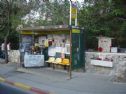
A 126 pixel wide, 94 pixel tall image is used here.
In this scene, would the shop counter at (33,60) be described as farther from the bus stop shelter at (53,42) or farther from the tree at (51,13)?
the tree at (51,13)

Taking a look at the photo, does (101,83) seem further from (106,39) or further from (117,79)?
(106,39)

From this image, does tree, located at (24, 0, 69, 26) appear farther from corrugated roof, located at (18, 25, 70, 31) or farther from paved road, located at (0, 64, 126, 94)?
paved road, located at (0, 64, 126, 94)

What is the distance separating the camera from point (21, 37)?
59.1ft

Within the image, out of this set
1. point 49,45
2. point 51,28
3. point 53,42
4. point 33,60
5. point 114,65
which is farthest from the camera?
point 49,45

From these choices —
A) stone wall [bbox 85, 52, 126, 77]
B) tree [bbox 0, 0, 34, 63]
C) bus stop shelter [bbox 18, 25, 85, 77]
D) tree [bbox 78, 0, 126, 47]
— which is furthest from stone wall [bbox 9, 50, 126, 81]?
tree [bbox 0, 0, 34, 63]

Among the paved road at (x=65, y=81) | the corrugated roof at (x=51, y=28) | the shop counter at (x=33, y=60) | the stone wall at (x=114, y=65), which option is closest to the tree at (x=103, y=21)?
the stone wall at (x=114, y=65)

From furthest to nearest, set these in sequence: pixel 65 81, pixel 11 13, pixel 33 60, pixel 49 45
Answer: pixel 11 13 → pixel 49 45 → pixel 33 60 → pixel 65 81

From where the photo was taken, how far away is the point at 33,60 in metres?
16.9

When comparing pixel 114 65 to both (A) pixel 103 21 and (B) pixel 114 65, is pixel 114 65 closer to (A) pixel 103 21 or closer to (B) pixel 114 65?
(B) pixel 114 65

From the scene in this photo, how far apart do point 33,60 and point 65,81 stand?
4065mm

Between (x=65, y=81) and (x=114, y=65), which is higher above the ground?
(x=114, y=65)

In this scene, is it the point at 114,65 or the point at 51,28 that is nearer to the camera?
the point at 114,65

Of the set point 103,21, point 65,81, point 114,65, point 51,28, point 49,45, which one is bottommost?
point 65,81

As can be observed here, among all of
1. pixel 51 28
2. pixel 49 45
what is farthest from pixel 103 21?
pixel 51 28
